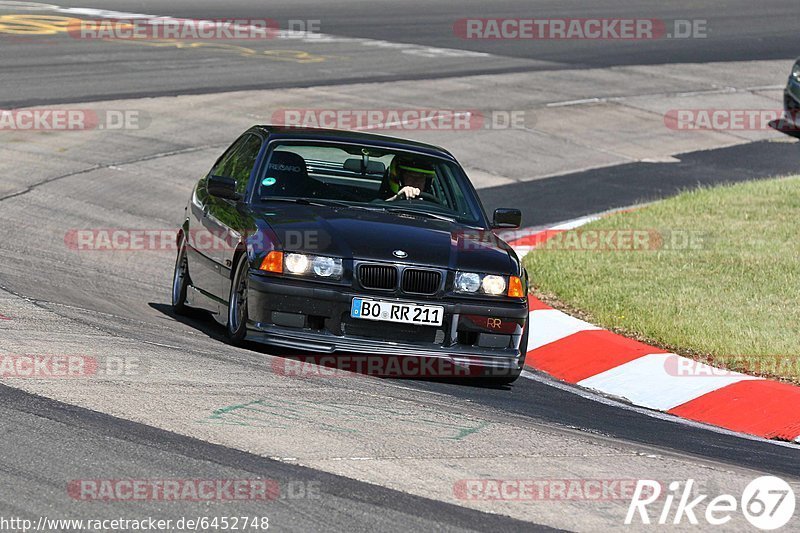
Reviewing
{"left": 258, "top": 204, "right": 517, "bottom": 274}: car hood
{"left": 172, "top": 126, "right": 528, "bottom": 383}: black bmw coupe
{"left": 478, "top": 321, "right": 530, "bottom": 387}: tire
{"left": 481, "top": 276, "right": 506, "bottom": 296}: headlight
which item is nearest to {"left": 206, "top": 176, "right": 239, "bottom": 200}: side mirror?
{"left": 172, "top": 126, "right": 528, "bottom": 383}: black bmw coupe

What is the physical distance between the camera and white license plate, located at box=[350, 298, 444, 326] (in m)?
8.42

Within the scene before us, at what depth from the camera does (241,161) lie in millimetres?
10312

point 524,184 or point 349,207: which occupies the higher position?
point 349,207

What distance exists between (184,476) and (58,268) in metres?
6.15

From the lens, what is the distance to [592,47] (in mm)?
30062

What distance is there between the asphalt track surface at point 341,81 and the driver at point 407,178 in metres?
1.60

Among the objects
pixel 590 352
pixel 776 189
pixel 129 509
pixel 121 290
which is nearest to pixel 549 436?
pixel 129 509

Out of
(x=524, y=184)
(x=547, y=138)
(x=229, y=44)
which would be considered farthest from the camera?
(x=229, y=44)

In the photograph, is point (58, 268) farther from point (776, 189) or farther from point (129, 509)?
point (776, 189)

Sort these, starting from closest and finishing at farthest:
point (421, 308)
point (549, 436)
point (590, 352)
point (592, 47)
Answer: point (549, 436), point (421, 308), point (590, 352), point (592, 47)

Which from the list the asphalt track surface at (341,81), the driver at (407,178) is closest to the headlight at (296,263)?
the asphalt track surface at (341,81)

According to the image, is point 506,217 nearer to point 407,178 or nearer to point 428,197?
point 428,197

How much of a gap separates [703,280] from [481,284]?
12.4ft

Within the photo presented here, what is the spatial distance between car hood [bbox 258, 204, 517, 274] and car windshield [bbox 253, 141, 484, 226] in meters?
0.25
